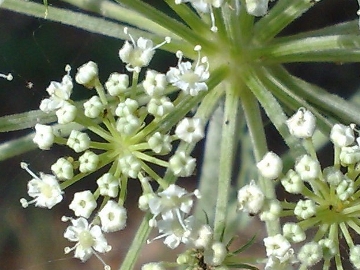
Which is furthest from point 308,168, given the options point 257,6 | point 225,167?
point 257,6

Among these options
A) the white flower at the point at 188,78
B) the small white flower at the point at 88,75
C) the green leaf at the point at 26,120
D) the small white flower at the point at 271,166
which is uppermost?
the green leaf at the point at 26,120

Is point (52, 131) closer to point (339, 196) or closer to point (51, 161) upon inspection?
point (339, 196)

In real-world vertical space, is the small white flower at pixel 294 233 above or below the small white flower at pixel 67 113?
below

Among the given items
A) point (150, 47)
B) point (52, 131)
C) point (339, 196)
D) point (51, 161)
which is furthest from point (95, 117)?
point (51, 161)

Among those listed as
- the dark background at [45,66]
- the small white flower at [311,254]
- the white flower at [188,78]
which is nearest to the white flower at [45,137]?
the white flower at [188,78]

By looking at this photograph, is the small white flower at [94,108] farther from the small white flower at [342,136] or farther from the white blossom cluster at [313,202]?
the small white flower at [342,136]
